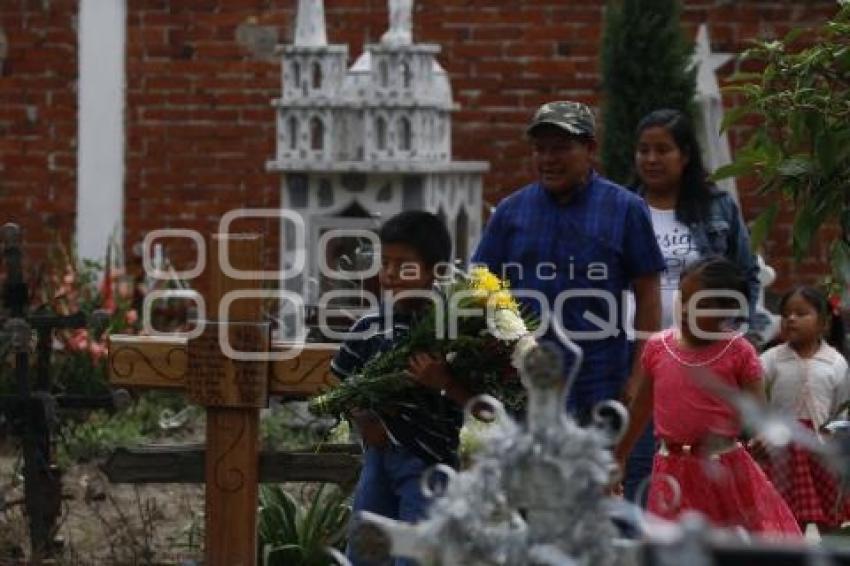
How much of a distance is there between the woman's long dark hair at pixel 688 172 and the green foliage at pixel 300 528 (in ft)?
4.60

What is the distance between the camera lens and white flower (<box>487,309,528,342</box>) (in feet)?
18.0

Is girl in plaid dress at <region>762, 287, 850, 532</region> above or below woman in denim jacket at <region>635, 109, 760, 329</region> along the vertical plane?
below

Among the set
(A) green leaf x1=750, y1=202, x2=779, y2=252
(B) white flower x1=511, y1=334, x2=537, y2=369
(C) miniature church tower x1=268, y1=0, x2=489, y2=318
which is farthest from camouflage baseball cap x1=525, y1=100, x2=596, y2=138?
(C) miniature church tower x1=268, y1=0, x2=489, y2=318

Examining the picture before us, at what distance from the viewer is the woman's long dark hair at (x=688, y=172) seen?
7.01 meters

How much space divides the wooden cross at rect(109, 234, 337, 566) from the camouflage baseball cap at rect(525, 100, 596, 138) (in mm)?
890

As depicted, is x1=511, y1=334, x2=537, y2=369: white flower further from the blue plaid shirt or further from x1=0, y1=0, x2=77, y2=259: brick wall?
x1=0, y1=0, x2=77, y2=259: brick wall

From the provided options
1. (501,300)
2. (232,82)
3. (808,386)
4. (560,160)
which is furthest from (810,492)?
(232,82)

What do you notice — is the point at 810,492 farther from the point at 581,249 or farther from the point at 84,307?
the point at 84,307

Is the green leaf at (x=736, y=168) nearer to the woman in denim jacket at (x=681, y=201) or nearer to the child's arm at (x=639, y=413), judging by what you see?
the child's arm at (x=639, y=413)

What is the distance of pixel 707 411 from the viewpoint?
5.81m

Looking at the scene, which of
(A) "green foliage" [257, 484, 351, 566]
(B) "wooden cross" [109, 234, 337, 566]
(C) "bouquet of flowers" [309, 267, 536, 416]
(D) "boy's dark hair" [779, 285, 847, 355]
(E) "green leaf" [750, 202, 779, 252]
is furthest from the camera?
(D) "boy's dark hair" [779, 285, 847, 355]

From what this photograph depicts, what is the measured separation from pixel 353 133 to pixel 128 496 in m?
2.38

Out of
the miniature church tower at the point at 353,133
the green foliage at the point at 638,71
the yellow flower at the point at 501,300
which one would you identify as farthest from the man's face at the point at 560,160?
the green foliage at the point at 638,71

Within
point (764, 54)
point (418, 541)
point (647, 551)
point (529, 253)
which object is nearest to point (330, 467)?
point (529, 253)
